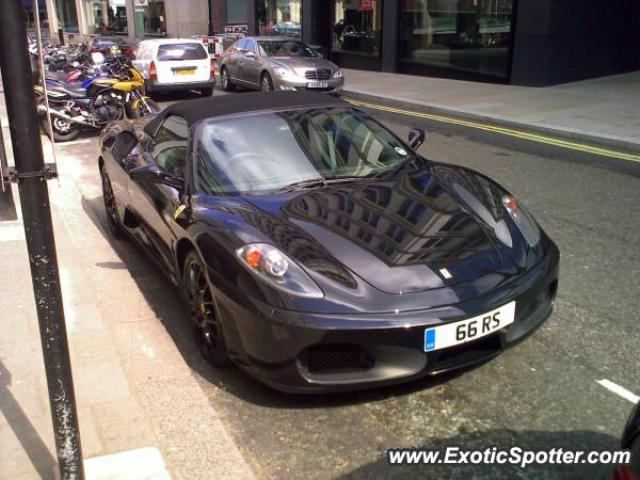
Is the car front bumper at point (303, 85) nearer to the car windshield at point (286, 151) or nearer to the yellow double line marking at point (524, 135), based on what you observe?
the yellow double line marking at point (524, 135)

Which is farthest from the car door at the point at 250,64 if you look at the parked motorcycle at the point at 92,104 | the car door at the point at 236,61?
the parked motorcycle at the point at 92,104

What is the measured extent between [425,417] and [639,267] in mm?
2644

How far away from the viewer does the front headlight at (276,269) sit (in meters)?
3.02

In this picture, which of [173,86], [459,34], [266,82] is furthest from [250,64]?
[459,34]

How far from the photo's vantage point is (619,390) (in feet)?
10.8

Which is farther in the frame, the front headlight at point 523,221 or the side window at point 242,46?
the side window at point 242,46

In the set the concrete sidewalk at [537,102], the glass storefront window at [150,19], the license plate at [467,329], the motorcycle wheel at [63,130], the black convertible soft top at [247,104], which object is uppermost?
the glass storefront window at [150,19]

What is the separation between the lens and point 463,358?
3104mm

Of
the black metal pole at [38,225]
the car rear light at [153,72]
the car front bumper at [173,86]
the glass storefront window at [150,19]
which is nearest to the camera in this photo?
the black metal pole at [38,225]

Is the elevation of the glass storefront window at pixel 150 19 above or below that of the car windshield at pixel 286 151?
above

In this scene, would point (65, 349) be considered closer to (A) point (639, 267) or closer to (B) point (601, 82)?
(A) point (639, 267)

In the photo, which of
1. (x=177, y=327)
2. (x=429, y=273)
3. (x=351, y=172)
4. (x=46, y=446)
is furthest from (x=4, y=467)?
(x=351, y=172)

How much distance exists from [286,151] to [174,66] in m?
12.3

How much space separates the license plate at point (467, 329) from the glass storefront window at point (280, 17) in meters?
23.6
